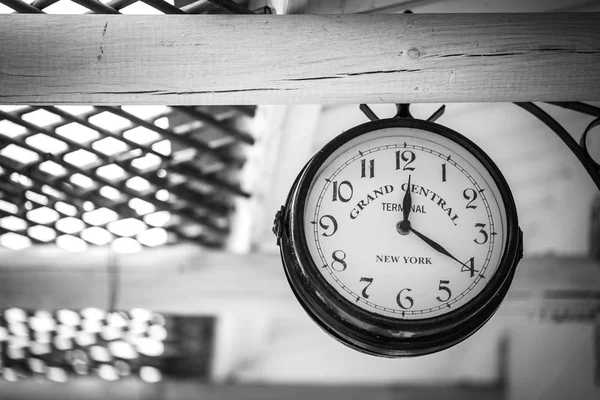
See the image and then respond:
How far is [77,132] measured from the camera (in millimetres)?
2105

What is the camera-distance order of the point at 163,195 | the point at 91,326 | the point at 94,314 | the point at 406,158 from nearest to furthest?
1. the point at 406,158
2. the point at 163,195
3. the point at 94,314
4. the point at 91,326

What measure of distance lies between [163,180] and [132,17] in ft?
3.35

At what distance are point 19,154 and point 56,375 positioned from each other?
2.27m

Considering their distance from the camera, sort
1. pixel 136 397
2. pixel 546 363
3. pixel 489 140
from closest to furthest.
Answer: pixel 489 140 < pixel 546 363 < pixel 136 397

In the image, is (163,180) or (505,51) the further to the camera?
(163,180)

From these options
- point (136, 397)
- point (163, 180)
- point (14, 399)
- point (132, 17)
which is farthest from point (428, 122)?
point (14, 399)

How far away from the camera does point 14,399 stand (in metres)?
4.02

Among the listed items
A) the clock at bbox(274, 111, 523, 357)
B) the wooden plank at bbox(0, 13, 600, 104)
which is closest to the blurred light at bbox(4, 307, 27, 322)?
the wooden plank at bbox(0, 13, 600, 104)

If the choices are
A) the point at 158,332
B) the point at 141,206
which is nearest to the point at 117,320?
the point at 158,332

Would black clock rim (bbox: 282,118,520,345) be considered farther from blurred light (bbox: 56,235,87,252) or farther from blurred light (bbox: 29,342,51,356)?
blurred light (bbox: 29,342,51,356)

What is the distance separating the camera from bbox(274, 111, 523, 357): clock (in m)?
1.17

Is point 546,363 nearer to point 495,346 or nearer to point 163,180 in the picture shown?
point 495,346

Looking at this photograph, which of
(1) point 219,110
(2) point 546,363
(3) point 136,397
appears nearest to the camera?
(1) point 219,110

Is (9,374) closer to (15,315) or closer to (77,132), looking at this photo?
(15,315)
